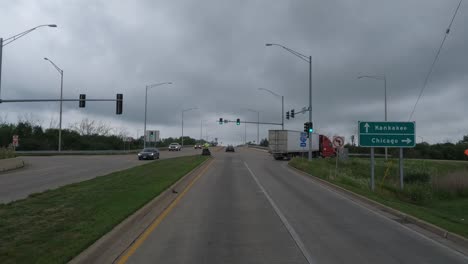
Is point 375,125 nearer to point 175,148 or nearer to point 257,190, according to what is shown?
point 257,190

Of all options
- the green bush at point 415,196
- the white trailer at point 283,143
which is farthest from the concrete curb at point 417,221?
the white trailer at point 283,143

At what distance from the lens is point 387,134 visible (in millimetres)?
23844

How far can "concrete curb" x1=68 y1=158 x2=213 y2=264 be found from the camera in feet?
22.9

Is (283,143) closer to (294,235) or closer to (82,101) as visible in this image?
(82,101)

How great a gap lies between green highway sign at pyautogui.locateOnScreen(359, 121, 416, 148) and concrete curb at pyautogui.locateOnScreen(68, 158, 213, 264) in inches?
558

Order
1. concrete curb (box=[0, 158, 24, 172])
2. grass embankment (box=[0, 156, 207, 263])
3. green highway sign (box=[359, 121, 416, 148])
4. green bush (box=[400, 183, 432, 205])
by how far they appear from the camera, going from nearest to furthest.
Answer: grass embankment (box=[0, 156, 207, 263]) → green highway sign (box=[359, 121, 416, 148]) → green bush (box=[400, 183, 432, 205]) → concrete curb (box=[0, 158, 24, 172])

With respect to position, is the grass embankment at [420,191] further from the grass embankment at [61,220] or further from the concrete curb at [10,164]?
the concrete curb at [10,164]

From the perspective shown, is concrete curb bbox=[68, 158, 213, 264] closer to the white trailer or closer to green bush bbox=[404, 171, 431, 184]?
green bush bbox=[404, 171, 431, 184]

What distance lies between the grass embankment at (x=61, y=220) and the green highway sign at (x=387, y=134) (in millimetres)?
13202

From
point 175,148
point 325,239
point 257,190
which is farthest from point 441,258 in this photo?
point 175,148

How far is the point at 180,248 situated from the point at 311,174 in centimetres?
2257

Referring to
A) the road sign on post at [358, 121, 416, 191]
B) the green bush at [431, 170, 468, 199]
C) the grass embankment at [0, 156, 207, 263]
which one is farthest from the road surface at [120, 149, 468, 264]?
the green bush at [431, 170, 468, 199]

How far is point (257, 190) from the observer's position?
1927cm

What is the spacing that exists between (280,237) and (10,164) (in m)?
29.6
